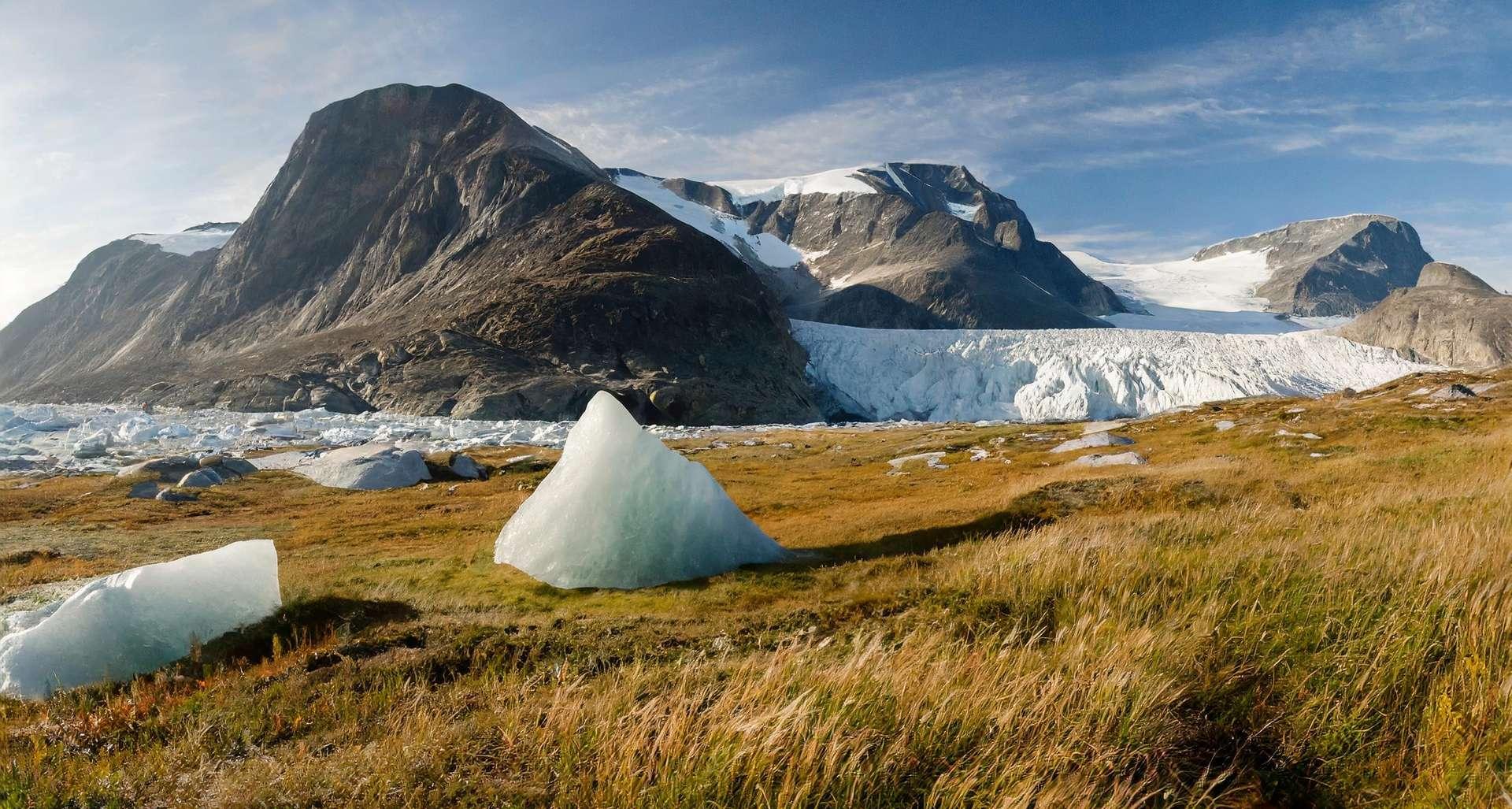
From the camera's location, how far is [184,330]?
154875 millimetres

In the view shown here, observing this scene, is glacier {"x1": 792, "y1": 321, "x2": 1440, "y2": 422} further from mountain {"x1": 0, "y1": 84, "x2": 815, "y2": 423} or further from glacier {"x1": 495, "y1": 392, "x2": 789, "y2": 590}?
glacier {"x1": 495, "y1": 392, "x2": 789, "y2": 590}

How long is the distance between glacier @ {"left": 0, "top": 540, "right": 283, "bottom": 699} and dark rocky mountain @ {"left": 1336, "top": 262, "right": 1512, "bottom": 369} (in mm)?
157479

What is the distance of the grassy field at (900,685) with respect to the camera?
4438 mm

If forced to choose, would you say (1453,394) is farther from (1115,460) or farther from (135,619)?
(135,619)

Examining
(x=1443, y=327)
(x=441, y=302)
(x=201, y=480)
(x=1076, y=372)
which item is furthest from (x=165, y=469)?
(x=1443, y=327)

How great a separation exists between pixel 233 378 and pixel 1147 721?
12009 cm

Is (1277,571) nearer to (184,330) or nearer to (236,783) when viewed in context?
(236,783)

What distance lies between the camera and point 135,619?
10711mm

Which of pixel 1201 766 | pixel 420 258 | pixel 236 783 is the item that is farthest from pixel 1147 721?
pixel 420 258

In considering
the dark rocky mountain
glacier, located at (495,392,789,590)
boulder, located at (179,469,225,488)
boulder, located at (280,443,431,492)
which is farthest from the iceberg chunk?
the dark rocky mountain

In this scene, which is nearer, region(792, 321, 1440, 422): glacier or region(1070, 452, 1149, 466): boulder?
region(1070, 452, 1149, 466): boulder

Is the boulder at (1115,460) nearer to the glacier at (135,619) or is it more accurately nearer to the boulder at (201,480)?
the glacier at (135,619)

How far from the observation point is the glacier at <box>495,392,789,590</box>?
1460 cm

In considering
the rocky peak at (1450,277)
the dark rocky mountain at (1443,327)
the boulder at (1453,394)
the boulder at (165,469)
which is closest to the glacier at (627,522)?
the boulder at (165,469)
